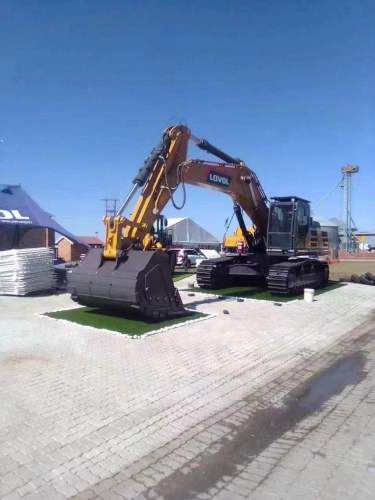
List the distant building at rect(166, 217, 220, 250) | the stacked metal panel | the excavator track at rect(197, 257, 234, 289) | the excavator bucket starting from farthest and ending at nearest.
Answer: the distant building at rect(166, 217, 220, 250) → the excavator track at rect(197, 257, 234, 289) → the stacked metal panel → the excavator bucket

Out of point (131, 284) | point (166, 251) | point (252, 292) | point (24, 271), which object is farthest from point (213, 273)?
point (131, 284)

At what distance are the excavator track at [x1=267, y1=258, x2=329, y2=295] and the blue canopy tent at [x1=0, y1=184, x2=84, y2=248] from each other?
10.6 meters

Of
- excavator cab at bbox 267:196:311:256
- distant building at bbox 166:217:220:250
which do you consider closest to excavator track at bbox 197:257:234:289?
excavator cab at bbox 267:196:311:256

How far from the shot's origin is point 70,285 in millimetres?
9852

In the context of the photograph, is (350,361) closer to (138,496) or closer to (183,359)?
(183,359)

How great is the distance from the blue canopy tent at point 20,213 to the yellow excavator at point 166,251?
835 cm

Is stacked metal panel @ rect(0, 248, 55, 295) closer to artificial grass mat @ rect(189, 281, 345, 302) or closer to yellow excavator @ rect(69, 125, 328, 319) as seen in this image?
yellow excavator @ rect(69, 125, 328, 319)

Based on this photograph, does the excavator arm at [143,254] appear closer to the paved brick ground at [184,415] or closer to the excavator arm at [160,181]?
the excavator arm at [160,181]

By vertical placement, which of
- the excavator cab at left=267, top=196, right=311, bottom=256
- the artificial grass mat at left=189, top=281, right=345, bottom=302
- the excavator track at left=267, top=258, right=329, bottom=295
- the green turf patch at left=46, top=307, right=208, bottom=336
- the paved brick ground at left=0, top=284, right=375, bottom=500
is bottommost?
the paved brick ground at left=0, top=284, right=375, bottom=500

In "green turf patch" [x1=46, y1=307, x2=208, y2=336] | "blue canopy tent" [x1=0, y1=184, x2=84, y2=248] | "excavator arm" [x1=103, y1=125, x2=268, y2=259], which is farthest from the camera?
"blue canopy tent" [x1=0, y1=184, x2=84, y2=248]

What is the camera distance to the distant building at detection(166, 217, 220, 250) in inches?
2092

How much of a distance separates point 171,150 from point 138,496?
8667 millimetres

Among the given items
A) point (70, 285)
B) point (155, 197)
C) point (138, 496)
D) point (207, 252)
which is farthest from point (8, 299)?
point (207, 252)

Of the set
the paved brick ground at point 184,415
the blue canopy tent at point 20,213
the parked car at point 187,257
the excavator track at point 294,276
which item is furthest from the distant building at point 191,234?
the paved brick ground at point 184,415
